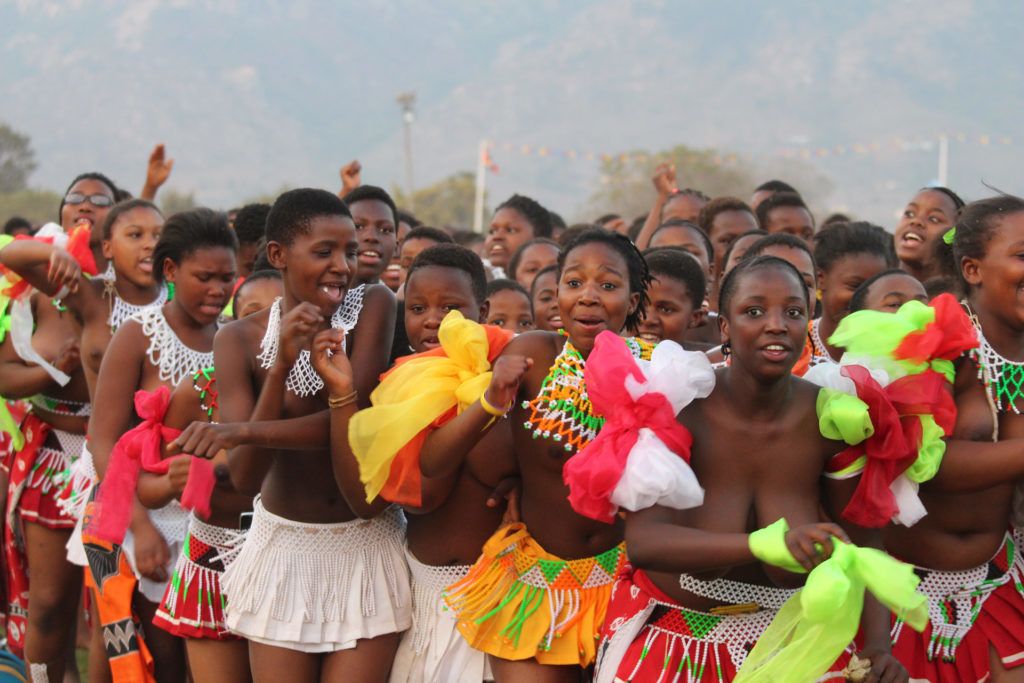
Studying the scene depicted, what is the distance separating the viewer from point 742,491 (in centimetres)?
355

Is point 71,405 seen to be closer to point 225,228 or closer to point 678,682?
point 225,228

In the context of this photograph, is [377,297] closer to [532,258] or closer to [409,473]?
[409,473]

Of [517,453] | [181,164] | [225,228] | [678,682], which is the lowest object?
[678,682]

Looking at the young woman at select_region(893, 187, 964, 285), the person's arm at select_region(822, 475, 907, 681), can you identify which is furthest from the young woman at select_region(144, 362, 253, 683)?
the young woman at select_region(893, 187, 964, 285)

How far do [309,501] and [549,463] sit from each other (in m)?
0.94

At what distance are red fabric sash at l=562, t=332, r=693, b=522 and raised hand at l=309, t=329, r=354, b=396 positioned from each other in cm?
98

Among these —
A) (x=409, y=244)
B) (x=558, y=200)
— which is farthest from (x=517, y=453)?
(x=558, y=200)

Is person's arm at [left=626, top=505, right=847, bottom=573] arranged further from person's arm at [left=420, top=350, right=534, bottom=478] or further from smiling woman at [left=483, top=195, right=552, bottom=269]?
smiling woman at [left=483, top=195, right=552, bottom=269]

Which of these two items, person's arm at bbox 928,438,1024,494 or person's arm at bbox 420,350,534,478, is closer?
person's arm at bbox 928,438,1024,494

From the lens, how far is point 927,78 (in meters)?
103

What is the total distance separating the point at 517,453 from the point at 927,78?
106520mm

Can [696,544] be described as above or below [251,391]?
below

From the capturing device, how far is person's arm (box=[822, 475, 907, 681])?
357 centimetres

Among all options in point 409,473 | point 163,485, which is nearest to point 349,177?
point 163,485
